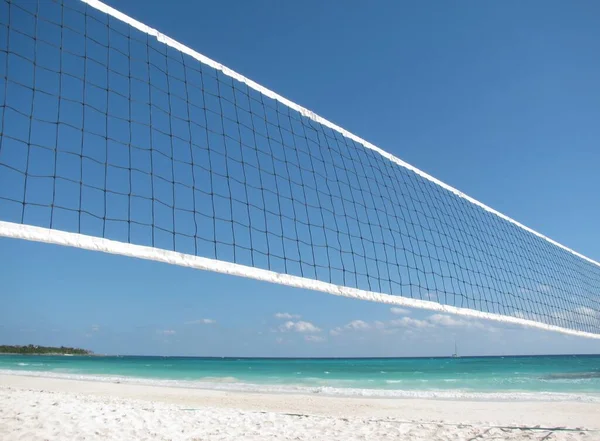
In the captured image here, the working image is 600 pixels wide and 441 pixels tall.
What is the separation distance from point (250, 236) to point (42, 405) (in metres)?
4.90

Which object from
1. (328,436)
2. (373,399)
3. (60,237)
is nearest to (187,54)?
(60,237)

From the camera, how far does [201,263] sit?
3.57 m

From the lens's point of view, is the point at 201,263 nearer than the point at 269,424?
Yes

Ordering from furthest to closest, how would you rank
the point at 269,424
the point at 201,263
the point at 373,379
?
the point at 373,379, the point at 269,424, the point at 201,263

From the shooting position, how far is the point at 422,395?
13.0 meters

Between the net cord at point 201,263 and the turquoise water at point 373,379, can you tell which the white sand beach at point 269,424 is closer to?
the net cord at point 201,263

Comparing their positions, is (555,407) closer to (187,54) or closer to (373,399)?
(373,399)

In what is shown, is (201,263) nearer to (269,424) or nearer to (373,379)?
(269,424)

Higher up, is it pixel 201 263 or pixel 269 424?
pixel 201 263

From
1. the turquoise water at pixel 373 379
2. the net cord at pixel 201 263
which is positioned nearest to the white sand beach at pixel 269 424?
the net cord at pixel 201 263

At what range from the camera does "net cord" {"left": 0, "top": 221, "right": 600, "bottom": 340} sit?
268 centimetres

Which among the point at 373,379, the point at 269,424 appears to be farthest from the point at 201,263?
the point at 373,379

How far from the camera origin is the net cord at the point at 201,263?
2.68 metres

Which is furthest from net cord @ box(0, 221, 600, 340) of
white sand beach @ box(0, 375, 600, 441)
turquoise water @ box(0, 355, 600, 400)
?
turquoise water @ box(0, 355, 600, 400)
